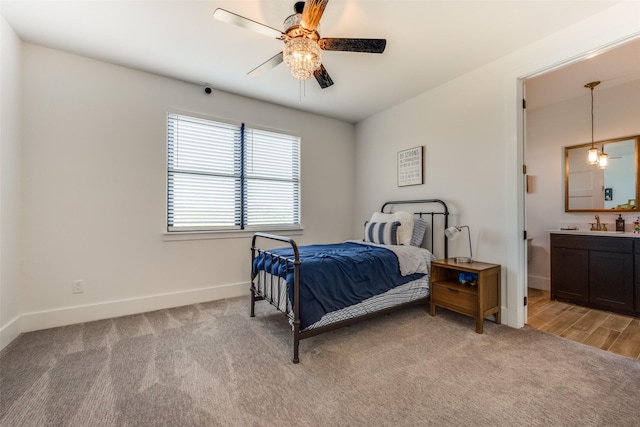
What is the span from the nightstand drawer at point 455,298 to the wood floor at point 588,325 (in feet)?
2.19

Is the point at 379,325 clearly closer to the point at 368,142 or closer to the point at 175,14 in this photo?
the point at 368,142

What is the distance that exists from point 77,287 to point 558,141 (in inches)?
240

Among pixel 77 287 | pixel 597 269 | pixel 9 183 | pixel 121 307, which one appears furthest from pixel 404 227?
pixel 9 183

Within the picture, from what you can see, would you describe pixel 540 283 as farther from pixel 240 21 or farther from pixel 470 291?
pixel 240 21

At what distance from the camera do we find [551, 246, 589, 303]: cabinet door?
3.21 metres

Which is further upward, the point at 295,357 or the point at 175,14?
the point at 175,14

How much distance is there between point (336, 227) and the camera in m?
4.56

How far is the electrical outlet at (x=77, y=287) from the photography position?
8.92 feet

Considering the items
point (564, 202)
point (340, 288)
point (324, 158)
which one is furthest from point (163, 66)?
point (564, 202)

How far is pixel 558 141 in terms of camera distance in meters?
3.83

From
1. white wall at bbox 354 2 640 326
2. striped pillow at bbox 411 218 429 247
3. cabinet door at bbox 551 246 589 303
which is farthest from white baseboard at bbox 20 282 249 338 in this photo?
cabinet door at bbox 551 246 589 303

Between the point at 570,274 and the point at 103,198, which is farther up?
the point at 103,198

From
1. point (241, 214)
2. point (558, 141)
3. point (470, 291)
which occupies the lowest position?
point (470, 291)

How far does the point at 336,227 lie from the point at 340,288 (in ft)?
7.49
